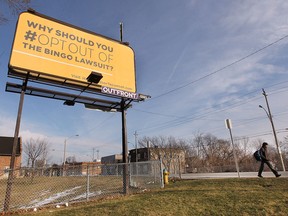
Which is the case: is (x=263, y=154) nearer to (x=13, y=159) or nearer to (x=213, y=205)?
(x=213, y=205)

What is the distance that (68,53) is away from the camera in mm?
11133

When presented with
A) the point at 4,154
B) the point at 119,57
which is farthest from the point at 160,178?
the point at 4,154

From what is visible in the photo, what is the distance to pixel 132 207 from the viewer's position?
6.78m

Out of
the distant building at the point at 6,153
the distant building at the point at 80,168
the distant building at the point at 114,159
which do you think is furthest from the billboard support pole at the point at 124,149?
the distant building at the point at 114,159

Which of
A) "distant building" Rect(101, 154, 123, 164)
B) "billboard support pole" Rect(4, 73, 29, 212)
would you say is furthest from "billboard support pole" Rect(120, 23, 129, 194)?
"distant building" Rect(101, 154, 123, 164)

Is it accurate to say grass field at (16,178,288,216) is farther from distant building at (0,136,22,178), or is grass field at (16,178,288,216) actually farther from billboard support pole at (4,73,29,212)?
distant building at (0,136,22,178)

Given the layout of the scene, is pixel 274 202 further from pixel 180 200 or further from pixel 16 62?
pixel 16 62

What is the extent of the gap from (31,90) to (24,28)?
2777mm

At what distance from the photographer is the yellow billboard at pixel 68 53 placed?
988cm

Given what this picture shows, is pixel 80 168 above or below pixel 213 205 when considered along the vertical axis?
above

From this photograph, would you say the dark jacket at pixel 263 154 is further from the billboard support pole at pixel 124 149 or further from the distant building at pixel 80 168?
the distant building at pixel 80 168

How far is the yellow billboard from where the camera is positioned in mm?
9875

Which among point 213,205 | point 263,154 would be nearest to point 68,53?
point 213,205

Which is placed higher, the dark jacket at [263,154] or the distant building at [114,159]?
the distant building at [114,159]
